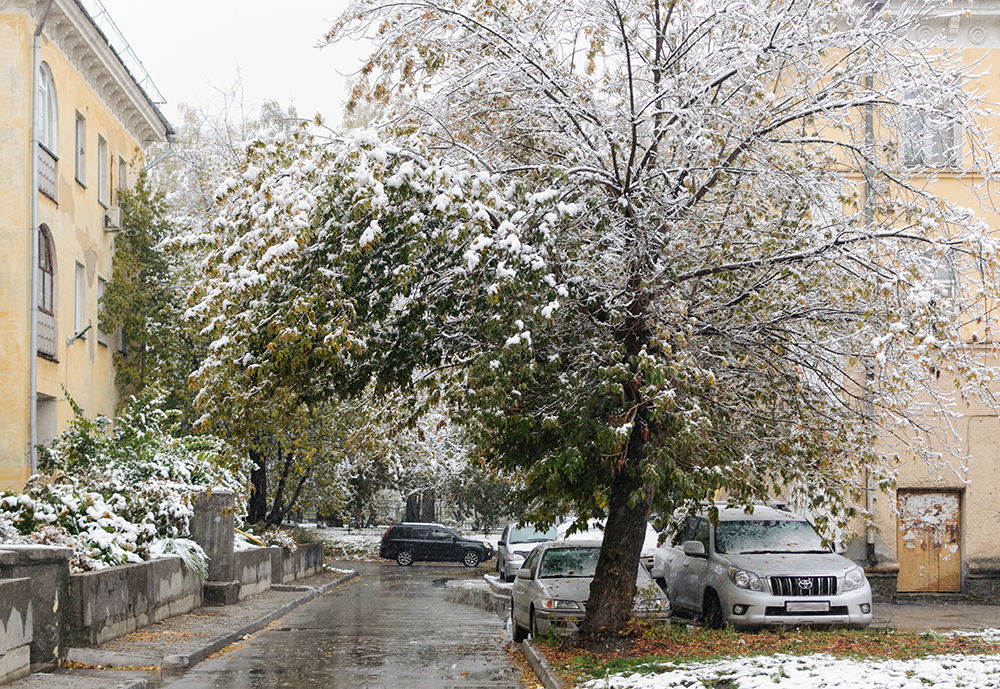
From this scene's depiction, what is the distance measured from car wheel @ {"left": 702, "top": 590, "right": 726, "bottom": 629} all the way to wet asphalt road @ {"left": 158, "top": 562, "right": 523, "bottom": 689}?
9.05 ft

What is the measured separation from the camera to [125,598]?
13016 mm

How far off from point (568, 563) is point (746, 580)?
8.00 feet

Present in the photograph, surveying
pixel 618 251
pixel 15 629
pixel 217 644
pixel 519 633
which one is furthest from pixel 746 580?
pixel 15 629

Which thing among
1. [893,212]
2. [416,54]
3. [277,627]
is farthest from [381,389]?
[277,627]

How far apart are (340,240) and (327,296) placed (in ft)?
1.78

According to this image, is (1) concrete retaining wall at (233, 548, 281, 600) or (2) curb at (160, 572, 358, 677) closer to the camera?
(2) curb at (160, 572, 358, 677)

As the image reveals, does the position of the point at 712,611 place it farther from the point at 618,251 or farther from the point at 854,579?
the point at 618,251

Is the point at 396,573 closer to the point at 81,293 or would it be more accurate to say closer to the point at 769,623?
the point at 81,293

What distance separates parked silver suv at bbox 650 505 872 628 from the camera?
13656mm

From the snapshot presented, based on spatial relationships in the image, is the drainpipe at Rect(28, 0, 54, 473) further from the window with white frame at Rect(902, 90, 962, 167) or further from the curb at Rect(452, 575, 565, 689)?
the window with white frame at Rect(902, 90, 962, 167)

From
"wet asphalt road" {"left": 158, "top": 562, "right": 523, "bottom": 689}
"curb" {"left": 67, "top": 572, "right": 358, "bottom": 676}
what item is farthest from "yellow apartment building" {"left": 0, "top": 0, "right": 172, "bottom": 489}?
"curb" {"left": 67, "top": 572, "right": 358, "bottom": 676}

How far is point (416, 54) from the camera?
11492 mm

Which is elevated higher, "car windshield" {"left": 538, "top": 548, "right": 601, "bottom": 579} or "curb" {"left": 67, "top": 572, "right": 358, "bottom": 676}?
"car windshield" {"left": 538, "top": 548, "right": 601, "bottom": 579}

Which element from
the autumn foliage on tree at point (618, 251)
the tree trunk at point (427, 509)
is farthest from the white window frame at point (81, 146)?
the tree trunk at point (427, 509)
